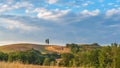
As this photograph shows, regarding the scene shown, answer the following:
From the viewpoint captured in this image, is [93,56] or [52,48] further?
[52,48]

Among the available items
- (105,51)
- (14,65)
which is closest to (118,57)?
(105,51)

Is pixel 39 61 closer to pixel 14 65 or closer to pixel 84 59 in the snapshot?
pixel 84 59

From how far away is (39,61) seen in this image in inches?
2382

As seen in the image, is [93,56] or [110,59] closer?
[110,59]

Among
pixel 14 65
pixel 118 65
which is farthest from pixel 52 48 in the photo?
pixel 14 65

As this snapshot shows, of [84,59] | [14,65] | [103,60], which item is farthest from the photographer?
[84,59]

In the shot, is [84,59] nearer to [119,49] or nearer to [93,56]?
[93,56]

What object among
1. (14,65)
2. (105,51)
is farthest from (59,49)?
(14,65)

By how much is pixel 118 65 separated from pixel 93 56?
47.3 feet

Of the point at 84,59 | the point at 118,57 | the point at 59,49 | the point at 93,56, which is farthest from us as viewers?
the point at 59,49

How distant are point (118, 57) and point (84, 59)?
1487 centimetres

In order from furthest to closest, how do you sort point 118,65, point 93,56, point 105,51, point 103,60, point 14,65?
1. point 93,56
2. point 105,51
3. point 103,60
4. point 118,65
5. point 14,65

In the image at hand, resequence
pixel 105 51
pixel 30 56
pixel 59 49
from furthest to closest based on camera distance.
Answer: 1. pixel 59 49
2. pixel 30 56
3. pixel 105 51

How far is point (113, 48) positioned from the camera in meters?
38.6
